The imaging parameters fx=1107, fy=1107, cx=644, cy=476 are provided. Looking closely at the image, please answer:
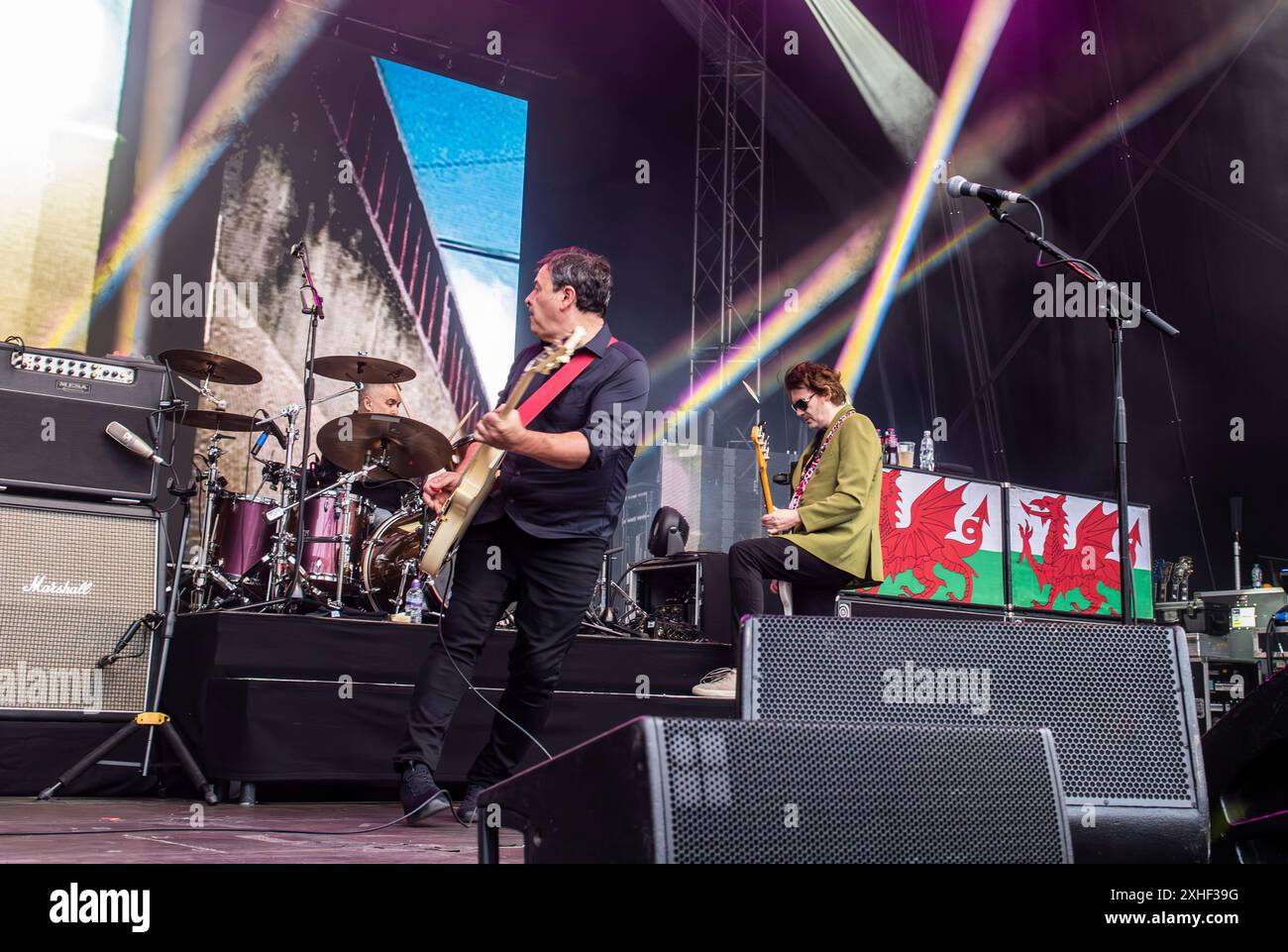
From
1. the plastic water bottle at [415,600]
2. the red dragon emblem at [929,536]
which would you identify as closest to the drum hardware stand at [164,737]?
the plastic water bottle at [415,600]

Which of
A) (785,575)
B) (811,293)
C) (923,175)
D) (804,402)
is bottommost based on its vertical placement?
(785,575)

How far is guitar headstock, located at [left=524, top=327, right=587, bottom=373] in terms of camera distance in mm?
3375

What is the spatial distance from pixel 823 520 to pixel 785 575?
301 mm

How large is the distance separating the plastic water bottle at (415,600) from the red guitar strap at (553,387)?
2.96m

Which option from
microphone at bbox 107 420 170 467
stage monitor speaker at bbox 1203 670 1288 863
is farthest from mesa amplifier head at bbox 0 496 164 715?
stage monitor speaker at bbox 1203 670 1288 863

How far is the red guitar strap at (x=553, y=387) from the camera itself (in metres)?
3.46

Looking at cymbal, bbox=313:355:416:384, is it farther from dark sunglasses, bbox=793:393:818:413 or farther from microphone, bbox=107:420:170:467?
dark sunglasses, bbox=793:393:818:413

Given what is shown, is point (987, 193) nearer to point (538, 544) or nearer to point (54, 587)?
point (538, 544)

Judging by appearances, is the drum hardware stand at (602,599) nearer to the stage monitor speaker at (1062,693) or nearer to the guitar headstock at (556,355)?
the guitar headstock at (556,355)

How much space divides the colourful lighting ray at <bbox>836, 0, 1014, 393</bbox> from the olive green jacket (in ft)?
18.6

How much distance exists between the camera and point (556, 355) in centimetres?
341

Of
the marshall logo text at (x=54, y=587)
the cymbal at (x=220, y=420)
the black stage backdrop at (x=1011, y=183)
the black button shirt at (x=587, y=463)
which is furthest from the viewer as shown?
the black stage backdrop at (x=1011, y=183)
